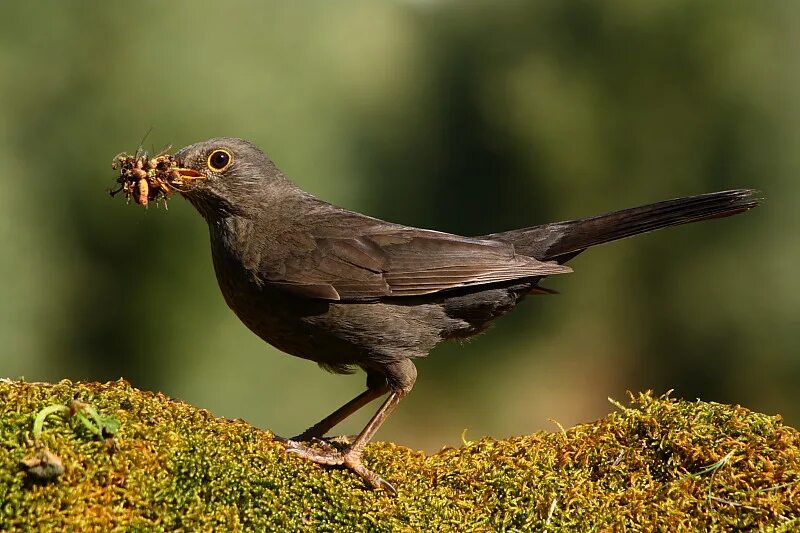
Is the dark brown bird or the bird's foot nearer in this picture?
the bird's foot

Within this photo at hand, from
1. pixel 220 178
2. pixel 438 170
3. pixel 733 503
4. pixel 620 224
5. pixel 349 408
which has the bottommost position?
pixel 349 408

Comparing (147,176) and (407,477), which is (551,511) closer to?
(407,477)

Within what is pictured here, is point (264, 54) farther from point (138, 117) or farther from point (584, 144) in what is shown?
point (584, 144)

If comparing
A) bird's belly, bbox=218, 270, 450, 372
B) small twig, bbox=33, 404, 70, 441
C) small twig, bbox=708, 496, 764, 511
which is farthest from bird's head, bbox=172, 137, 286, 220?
small twig, bbox=708, 496, 764, 511

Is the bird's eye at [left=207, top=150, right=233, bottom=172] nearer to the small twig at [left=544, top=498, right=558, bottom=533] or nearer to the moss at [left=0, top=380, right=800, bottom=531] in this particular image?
the moss at [left=0, top=380, right=800, bottom=531]

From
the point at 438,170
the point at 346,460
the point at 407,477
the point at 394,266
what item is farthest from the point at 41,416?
the point at 438,170

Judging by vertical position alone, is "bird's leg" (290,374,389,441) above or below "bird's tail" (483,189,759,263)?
below

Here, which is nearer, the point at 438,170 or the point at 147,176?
the point at 147,176

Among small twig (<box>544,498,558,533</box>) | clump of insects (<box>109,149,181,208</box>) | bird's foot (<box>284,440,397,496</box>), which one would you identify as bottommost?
bird's foot (<box>284,440,397,496</box>)

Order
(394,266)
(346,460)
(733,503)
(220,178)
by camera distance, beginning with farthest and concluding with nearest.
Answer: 1. (220,178)
2. (394,266)
3. (346,460)
4. (733,503)
